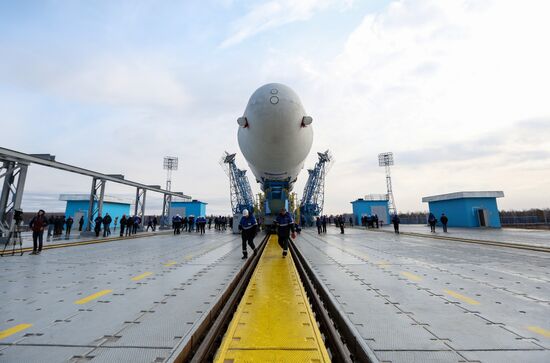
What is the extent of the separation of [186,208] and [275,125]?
86.9 ft

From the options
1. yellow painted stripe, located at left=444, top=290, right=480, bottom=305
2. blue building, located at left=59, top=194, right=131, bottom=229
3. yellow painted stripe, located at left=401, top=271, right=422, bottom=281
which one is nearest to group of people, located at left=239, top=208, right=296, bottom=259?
yellow painted stripe, located at left=401, top=271, right=422, bottom=281

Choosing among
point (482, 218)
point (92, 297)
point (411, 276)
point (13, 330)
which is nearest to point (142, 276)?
point (92, 297)

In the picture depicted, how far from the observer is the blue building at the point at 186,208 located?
31.4m

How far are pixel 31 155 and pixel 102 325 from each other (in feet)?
42.3

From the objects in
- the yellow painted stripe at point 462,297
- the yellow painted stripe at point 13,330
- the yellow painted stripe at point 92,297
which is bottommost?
the yellow painted stripe at point 462,297

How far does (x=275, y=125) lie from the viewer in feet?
27.8

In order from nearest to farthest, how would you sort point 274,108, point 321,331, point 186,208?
1. point 321,331
2. point 274,108
3. point 186,208

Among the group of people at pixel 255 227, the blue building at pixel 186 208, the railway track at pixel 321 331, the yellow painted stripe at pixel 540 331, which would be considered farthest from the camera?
the blue building at pixel 186 208

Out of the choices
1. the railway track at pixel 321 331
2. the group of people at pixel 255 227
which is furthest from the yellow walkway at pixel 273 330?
the group of people at pixel 255 227

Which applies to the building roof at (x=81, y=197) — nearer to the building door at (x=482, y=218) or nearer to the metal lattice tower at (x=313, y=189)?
the metal lattice tower at (x=313, y=189)

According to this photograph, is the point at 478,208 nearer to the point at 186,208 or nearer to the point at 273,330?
the point at 273,330

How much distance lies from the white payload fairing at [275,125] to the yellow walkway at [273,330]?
572cm

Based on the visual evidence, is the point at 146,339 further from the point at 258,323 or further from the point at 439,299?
the point at 439,299

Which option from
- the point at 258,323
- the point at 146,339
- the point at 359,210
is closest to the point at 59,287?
the point at 146,339
